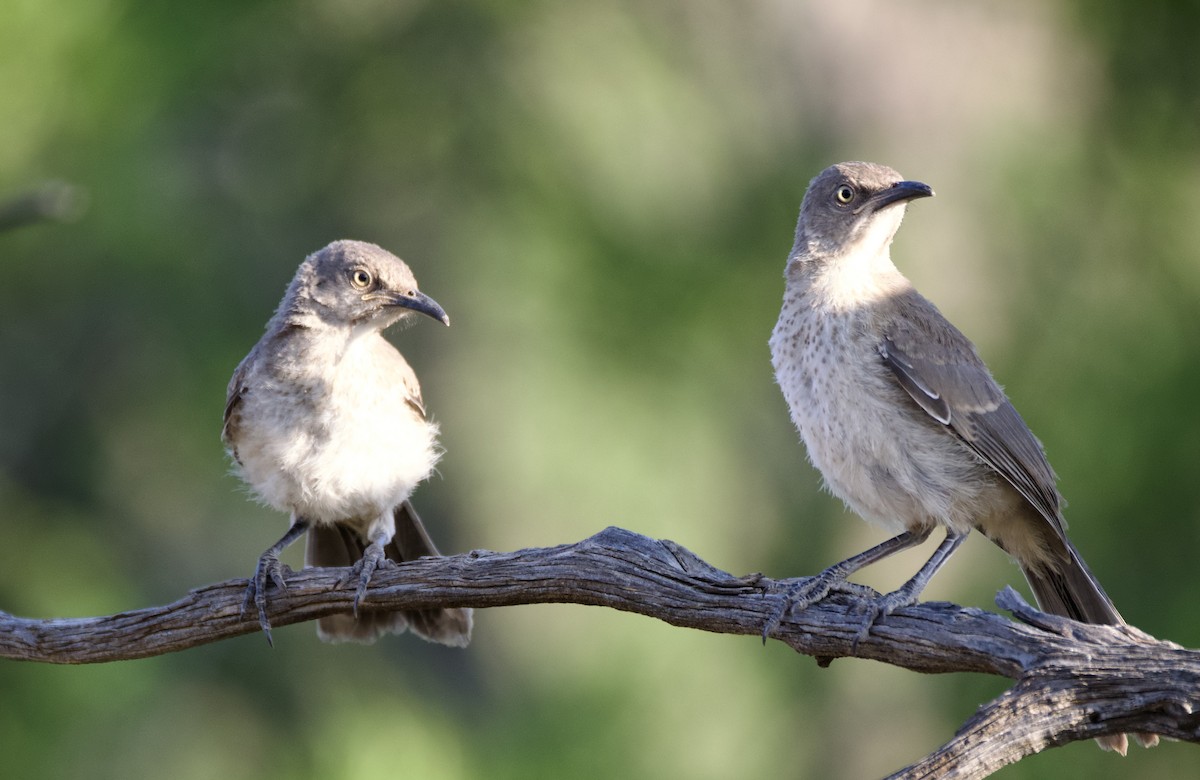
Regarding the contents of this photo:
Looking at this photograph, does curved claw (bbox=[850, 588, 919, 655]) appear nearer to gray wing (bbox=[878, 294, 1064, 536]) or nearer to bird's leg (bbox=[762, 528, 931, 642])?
bird's leg (bbox=[762, 528, 931, 642])

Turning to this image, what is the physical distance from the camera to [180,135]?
31.6ft

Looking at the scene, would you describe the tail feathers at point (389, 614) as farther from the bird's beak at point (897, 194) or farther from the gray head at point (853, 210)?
the bird's beak at point (897, 194)

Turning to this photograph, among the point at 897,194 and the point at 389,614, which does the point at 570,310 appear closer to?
the point at 389,614

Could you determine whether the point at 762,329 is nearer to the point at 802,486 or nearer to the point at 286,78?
the point at 802,486

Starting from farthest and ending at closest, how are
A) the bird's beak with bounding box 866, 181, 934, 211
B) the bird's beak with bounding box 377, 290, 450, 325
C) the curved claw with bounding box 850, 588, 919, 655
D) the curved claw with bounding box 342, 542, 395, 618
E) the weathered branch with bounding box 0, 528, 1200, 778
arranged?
1. the bird's beak with bounding box 377, 290, 450, 325
2. the bird's beak with bounding box 866, 181, 934, 211
3. the curved claw with bounding box 342, 542, 395, 618
4. the curved claw with bounding box 850, 588, 919, 655
5. the weathered branch with bounding box 0, 528, 1200, 778

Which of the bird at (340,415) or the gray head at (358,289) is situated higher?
the gray head at (358,289)

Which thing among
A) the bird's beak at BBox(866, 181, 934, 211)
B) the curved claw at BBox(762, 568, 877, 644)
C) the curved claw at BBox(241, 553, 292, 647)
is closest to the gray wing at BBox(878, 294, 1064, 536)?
the bird's beak at BBox(866, 181, 934, 211)

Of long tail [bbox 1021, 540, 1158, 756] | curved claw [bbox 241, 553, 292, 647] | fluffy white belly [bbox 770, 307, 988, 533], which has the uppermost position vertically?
curved claw [bbox 241, 553, 292, 647]

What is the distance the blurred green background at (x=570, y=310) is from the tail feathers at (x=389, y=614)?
2.91 metres

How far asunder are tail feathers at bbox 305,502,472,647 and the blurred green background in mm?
2914

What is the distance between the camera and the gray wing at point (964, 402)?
432cm

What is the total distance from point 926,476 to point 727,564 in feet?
15.3

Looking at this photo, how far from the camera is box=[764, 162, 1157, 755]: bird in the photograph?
14.1 feet

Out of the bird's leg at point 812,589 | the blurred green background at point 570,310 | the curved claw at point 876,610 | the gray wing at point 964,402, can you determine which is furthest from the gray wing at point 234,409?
the blurred green background at point 570,310
